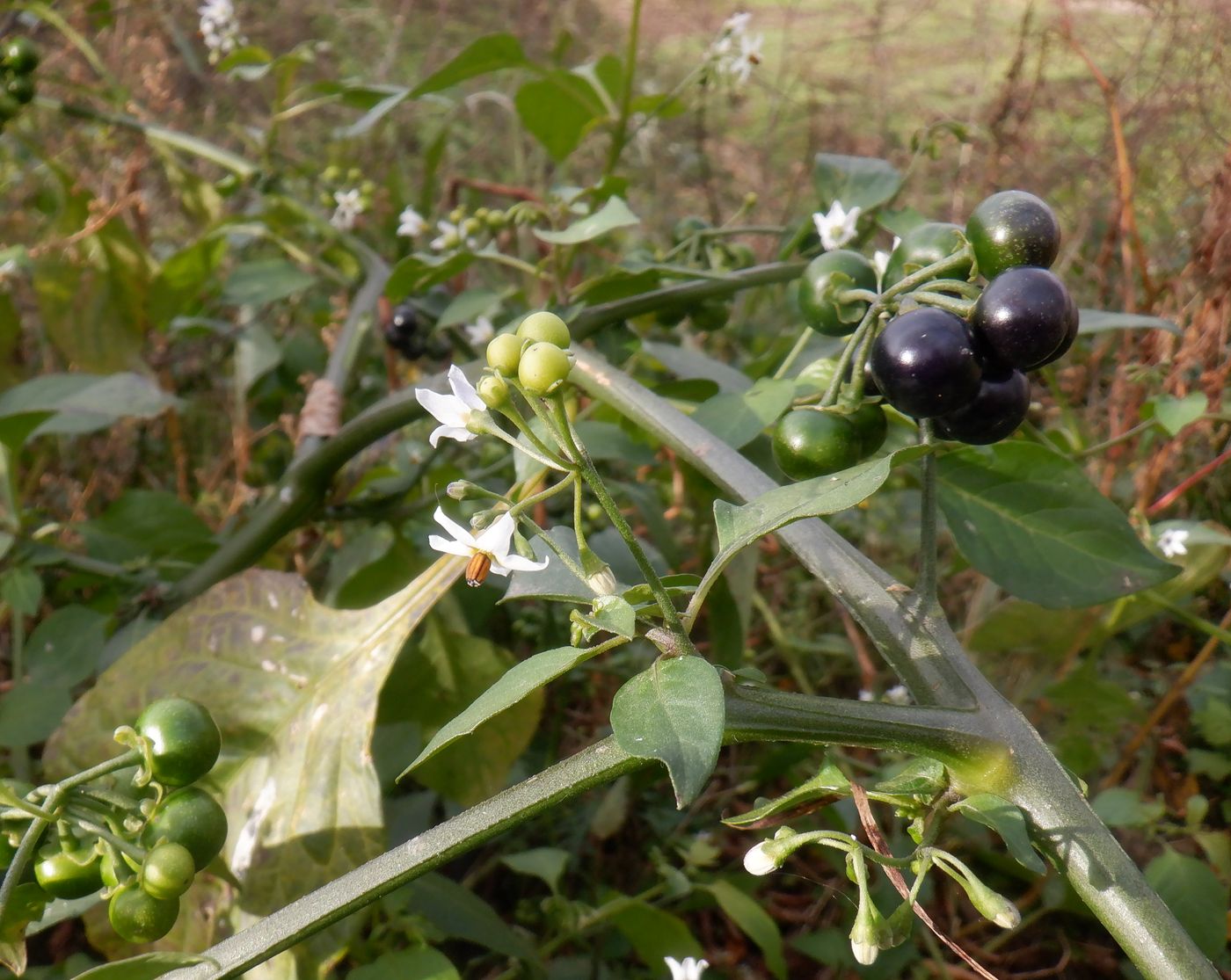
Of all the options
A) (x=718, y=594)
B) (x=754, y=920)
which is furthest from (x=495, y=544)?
(x=754, y=920)

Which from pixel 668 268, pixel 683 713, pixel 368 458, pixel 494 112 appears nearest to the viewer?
pixel 683 713

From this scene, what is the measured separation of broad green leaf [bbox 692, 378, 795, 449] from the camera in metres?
0.78

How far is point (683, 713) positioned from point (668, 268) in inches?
24.5

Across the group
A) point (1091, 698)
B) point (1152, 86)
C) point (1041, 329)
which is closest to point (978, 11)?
point (1152, 86)

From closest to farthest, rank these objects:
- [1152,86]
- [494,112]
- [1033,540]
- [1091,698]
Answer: [1033,540]
[1091,698]
[1152,86]
[494,112]

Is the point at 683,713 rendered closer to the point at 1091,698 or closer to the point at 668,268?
the point at 668,268

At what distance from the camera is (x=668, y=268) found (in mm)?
985

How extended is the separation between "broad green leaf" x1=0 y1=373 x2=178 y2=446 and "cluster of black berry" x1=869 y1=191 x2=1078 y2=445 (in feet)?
2.58

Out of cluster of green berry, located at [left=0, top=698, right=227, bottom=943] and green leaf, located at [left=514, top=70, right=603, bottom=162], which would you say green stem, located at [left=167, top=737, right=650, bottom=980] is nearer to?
cluster of green berry, located at [left=0, top=698, right=227, bottom=943]

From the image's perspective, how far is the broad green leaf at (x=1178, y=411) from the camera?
1.06 m

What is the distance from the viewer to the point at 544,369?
466mm

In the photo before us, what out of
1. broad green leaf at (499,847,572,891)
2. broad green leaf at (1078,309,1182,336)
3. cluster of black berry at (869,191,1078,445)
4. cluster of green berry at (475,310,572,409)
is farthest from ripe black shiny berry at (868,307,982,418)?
broad green leaf at (499,847,572,891)

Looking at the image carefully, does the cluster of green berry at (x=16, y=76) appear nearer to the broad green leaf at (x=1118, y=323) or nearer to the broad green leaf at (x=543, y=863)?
the broad green leaf at (x=543, y=863)

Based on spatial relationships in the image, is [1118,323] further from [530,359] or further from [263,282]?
[263,282]
